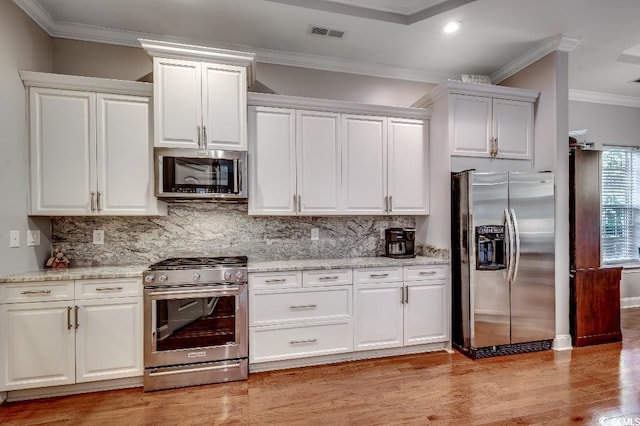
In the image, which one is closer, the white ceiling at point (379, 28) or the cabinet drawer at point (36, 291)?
the cabinet drawer at point (36, 291)

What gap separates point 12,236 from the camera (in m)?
2.44

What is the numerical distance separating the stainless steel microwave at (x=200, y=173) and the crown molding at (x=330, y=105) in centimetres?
59

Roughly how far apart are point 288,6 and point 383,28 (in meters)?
0.90

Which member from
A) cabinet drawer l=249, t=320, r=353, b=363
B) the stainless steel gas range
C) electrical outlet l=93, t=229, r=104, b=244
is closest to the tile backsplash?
electrical outlet l=93, t=229, r=104, b=244

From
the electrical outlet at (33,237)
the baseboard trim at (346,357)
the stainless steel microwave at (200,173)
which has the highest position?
the stainless steel microwave at (200,173)

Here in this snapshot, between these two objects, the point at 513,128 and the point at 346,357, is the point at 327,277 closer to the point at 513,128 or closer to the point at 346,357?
the point at 346,357

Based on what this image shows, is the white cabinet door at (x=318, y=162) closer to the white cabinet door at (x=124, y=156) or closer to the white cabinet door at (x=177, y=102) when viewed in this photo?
the white cabinet door at (x=177, y=102)

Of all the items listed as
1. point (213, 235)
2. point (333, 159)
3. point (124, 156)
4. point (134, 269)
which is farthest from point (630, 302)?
point (124, 156)

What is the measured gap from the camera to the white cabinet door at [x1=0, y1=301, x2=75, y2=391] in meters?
2.33

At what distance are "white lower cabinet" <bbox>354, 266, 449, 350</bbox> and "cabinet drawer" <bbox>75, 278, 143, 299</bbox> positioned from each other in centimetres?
187

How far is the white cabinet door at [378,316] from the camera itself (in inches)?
119

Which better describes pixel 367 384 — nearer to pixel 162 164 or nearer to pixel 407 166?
pixel 407 166

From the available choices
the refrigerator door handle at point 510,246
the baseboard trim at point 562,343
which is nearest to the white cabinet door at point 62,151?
the refrigerator door handle at point 510,246

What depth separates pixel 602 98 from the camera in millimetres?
4664
